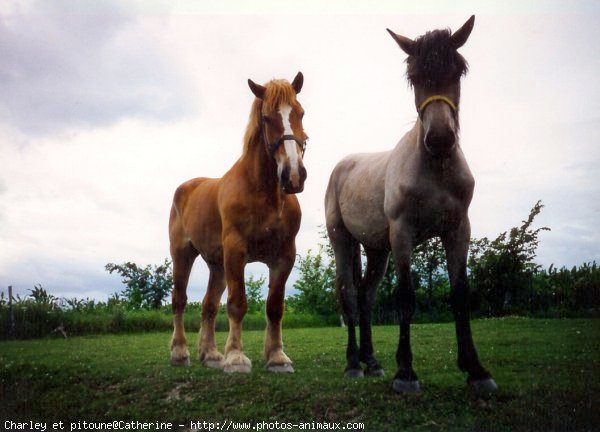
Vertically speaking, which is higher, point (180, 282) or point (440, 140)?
point (440, 140)

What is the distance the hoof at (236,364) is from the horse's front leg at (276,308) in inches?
12.5

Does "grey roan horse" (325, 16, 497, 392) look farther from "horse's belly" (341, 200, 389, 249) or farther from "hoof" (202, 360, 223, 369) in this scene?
"hoof" (202, 360, 223, 369)

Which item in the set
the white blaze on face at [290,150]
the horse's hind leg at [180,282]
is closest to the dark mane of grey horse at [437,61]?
the white blaze on face at [290,150]

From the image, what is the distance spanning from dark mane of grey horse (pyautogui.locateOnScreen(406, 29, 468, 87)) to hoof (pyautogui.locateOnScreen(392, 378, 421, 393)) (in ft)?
8.54

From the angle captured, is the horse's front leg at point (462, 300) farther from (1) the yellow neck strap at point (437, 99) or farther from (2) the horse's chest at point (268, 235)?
(2) the horse's chest at point (268, 235)

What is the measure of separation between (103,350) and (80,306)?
4485 mm

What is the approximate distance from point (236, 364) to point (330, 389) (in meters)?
1.38

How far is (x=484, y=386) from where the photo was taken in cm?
499

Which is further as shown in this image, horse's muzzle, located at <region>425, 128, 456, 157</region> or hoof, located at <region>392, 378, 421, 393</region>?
hoof, located at <region>392, 378, 421, 393</region>

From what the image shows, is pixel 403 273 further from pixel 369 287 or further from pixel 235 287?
pixel 235 287

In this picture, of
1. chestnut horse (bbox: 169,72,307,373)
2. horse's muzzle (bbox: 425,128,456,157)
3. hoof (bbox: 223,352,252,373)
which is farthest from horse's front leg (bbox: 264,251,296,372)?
horse's muzzle (bbox: 425,128,456,157)

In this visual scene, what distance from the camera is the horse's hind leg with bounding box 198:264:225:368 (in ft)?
24.8

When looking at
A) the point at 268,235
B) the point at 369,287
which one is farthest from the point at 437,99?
the point at 369,287

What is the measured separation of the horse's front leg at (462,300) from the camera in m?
5.10
